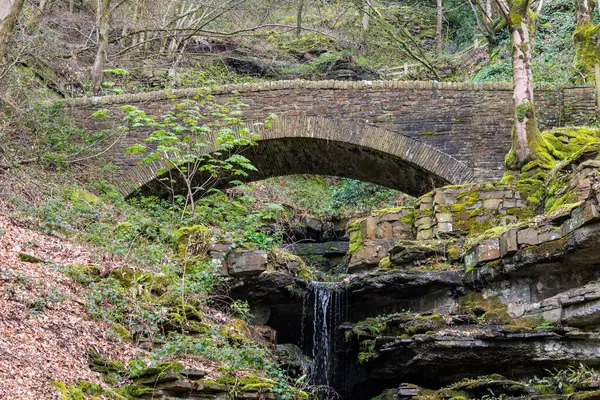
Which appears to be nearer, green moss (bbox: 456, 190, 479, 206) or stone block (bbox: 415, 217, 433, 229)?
green moss (bbox: 456, 190, 479, 206)

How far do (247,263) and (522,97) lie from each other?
18.6 feet

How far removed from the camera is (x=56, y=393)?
5.33 metres

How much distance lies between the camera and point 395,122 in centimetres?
1373

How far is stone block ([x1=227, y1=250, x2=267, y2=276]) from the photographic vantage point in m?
9.15

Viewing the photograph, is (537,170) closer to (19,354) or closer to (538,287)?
(538,287)

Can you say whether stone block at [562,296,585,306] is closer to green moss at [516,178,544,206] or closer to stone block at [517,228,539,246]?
stone block at [517,228,539,246]

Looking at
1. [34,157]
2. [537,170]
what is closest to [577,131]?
[537,170]

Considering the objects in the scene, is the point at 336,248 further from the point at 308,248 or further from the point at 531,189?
the point at 531,189

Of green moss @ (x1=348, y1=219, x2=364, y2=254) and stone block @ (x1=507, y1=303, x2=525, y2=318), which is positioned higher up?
green moss @ (x1=348, y1=219, x2=364, y2=254)

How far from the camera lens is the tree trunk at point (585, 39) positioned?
619 inches

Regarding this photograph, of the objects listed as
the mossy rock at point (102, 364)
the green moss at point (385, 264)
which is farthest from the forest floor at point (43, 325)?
the green moss at point (385, 264)

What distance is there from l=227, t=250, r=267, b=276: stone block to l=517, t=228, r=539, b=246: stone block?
310 centimetres

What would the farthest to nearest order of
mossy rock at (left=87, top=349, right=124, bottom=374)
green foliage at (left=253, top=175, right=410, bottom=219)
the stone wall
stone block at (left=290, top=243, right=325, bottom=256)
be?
1. green foliage at (left=253, top=175, right=410, bottom=219)
2. stone block at (left=290, top=243, right=325, bottom=256)
3. the stone wall
4. mossy rock at (left=87, top=349, right=124, bottom=374)

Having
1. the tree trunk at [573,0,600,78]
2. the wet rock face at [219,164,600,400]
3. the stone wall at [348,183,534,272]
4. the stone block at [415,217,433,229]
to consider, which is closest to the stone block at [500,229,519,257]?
the wet rock face at [219,164,600,400]
